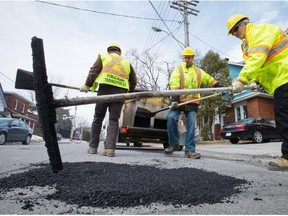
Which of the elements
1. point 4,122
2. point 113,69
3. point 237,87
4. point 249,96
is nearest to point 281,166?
point 237,87

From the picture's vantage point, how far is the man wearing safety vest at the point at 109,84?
14.9 feet

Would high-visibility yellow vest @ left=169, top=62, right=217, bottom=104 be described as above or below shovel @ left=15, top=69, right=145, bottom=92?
above

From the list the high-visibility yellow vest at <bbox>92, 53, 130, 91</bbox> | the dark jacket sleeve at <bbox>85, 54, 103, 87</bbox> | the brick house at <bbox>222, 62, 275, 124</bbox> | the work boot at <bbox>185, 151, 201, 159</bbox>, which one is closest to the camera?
the dark jacket sleeve at <bbox>85, 54, 103, 87</bbox>

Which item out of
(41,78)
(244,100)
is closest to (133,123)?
(41,78)

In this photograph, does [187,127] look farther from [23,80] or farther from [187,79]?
[23,80]

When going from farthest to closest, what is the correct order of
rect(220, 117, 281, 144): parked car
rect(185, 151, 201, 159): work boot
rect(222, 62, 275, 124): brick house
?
rect(222, 62, 275, 124): brick house, rect(220, 117, 281, 144): parked car, rect(185, 151, 201, 159): work boot

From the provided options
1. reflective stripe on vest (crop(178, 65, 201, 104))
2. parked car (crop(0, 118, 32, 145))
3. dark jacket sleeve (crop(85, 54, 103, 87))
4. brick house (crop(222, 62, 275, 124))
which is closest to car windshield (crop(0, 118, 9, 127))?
parked car (crop(0, 118, 32, 145))

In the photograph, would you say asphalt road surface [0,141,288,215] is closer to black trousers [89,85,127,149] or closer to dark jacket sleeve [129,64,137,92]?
black trousers [89,85,127,149]

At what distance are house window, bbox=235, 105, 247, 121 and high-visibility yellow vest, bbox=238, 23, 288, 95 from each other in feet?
66.5

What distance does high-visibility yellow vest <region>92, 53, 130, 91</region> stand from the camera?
4.54 metres

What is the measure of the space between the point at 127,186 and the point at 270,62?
93.2 inches

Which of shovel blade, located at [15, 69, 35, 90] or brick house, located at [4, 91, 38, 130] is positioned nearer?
shovel blade, located at [15, 69, 35, 90]

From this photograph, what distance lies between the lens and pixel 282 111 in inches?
126

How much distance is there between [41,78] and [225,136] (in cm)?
1450
